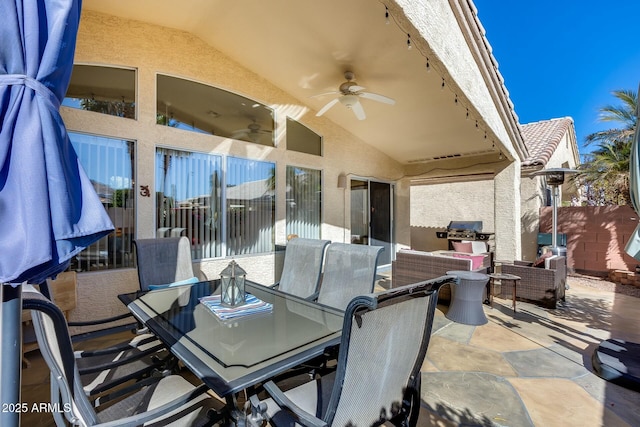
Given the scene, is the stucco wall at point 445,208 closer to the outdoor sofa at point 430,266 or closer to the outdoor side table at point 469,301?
the outdoor sofa at point 430,266

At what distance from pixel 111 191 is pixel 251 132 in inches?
89.6

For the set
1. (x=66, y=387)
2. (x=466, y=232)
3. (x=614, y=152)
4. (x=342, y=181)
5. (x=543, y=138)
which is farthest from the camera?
(x=466, y=232)

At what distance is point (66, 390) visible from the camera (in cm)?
110

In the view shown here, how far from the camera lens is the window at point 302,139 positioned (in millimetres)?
5612

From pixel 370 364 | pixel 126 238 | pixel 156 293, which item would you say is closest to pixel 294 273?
pixel 156 293

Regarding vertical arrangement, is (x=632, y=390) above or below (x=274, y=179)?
below

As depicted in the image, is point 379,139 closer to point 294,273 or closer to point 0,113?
point 294,273

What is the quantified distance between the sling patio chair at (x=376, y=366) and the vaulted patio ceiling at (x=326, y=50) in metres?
3.06

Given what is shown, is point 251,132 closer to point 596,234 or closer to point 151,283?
point 151,283

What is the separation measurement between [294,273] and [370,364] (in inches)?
77.8

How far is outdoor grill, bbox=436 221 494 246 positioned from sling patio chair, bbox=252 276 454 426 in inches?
346

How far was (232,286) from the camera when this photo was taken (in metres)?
2.17

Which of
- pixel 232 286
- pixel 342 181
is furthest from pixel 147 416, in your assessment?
pixel 342 181

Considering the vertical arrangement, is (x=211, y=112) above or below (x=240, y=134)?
above
